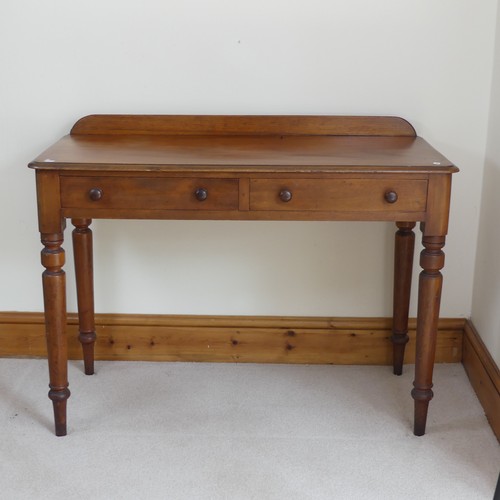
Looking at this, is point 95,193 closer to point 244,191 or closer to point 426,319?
point 244,191

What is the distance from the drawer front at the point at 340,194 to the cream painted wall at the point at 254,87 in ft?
1.92

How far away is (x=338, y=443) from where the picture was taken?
8.55ft

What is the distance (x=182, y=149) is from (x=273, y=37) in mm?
→ 541

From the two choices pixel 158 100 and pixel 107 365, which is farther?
pixel 107 365

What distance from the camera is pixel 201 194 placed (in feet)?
7.93

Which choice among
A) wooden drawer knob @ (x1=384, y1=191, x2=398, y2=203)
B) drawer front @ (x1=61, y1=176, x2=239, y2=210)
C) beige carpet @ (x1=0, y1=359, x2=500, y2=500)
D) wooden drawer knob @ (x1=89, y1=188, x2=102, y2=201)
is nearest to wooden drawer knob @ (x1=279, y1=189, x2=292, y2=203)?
drawer front @ (x1=61, y1=176, x2=239, y2=210)

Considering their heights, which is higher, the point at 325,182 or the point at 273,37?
the point at 273,37

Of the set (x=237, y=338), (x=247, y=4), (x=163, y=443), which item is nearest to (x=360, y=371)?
(x=237, y=338)

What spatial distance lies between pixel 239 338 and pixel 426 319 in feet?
2.68

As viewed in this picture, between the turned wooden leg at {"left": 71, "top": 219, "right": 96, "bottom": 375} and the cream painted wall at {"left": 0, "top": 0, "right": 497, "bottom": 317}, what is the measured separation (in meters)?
0.14

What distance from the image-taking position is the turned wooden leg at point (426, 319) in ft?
8.13

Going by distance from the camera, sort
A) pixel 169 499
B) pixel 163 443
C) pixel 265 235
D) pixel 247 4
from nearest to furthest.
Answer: pixel 169 499 → pixel 163 443 → pixel 247 4 → pixel 265 235

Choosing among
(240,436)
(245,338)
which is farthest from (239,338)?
(240,436)

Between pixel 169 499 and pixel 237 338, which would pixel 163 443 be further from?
pixel 237 338
